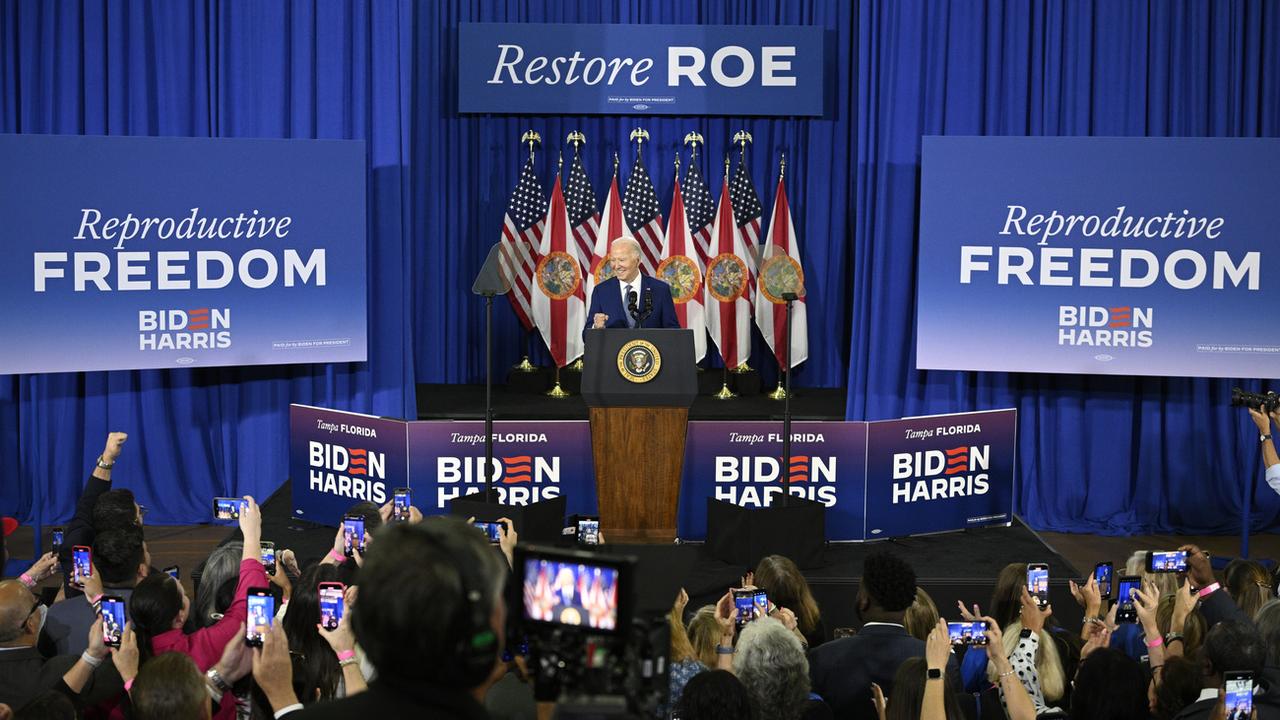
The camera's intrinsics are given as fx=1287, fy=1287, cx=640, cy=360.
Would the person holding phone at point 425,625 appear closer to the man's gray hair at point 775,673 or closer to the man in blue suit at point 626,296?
the man's gray hair at point 775,673

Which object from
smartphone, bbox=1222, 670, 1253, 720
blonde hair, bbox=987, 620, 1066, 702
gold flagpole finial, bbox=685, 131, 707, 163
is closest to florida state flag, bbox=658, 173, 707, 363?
gold flagpole finial, bbox=685, 131, 707, 163

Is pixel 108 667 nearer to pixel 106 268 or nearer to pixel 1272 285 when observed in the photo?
pixel 106 268

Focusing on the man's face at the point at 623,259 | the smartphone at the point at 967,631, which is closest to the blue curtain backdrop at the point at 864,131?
the man's face at the point at 623,259

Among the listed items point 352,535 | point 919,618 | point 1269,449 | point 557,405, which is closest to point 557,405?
point 557,405

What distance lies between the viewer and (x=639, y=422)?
6582mm

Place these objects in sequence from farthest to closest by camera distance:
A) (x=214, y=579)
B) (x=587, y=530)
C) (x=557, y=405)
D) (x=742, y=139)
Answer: (x=742, y=139), (x=557, y=405), (x=587, y=530), (x=214, y=579)

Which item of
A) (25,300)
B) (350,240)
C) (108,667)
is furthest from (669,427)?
(25,300)

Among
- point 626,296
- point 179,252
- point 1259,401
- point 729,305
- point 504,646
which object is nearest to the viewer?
point 504,646

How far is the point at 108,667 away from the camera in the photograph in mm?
3438

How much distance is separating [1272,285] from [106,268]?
290 inches

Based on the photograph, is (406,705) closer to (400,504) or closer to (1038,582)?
(1038,582)

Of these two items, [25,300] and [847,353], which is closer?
[25,300]

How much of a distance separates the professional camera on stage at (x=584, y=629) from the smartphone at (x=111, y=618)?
178 centimetres

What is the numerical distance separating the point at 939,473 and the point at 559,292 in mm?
3423
